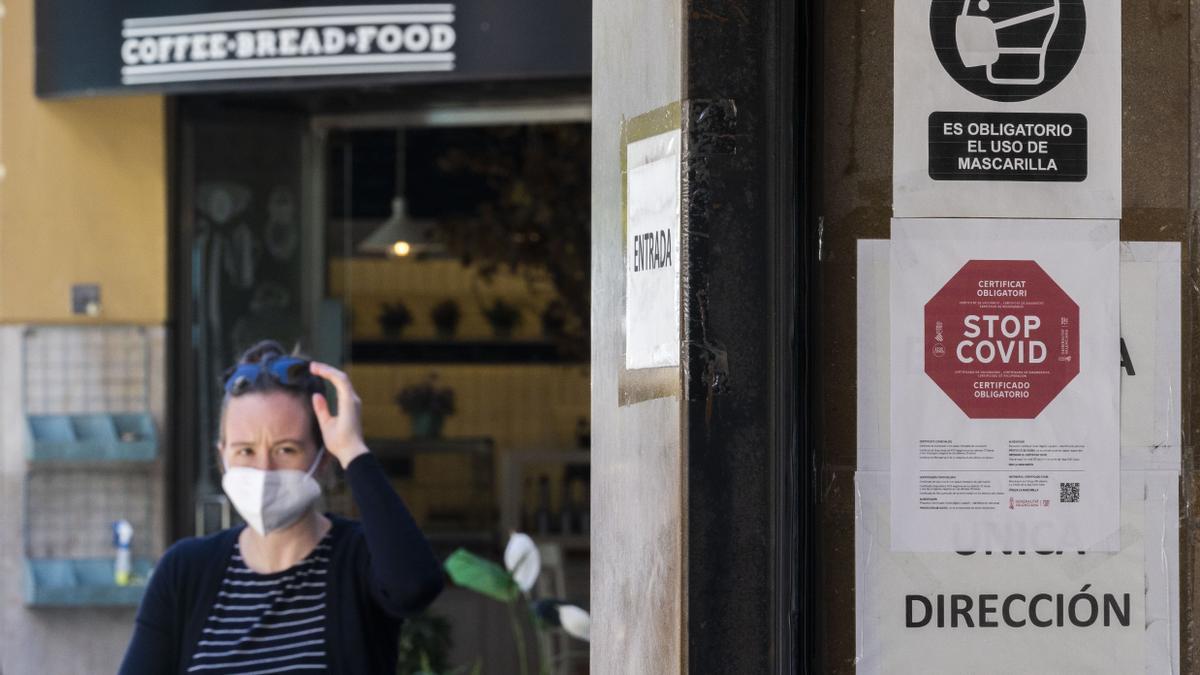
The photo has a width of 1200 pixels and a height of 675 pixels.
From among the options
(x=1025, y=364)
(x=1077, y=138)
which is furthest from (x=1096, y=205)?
(x=1025, y=364)

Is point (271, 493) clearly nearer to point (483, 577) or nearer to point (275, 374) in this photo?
point (275, 374)

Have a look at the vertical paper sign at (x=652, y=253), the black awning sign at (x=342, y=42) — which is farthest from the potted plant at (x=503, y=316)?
the vertical paper sign at (x=652, y=253)

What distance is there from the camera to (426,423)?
34.7ft

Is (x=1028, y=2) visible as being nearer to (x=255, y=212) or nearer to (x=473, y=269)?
(x=255, y=212)

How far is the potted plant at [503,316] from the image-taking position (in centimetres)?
1170

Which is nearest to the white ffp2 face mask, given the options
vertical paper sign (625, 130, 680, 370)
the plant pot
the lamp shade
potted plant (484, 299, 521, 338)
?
vertical paper sign (625, 130, 680, 370)

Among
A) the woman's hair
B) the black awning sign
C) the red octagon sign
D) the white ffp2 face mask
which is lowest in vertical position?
the white ffp2 face mask

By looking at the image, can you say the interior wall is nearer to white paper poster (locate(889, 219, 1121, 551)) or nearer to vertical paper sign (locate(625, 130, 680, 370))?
vertical paper sign (locate(625, 130, 680, 370))

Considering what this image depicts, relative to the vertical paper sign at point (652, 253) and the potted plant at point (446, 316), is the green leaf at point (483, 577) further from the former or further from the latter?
the potted plant at point (446, 316)

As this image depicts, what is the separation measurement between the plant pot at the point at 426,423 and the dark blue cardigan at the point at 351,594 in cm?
724

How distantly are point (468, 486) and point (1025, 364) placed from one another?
348 inches

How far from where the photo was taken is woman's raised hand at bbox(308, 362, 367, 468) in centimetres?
338

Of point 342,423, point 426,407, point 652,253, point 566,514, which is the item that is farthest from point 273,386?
point 426,407

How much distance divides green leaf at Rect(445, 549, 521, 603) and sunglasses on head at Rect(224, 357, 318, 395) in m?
1.32
